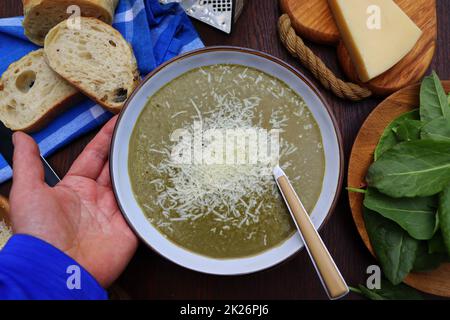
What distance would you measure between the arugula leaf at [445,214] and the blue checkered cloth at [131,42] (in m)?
1.21

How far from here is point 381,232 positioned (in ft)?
5.60

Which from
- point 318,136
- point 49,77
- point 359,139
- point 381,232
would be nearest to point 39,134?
point 49,77

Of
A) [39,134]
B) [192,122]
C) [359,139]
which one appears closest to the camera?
[192,122]

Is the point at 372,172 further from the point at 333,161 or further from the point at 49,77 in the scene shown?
the point at 49,77

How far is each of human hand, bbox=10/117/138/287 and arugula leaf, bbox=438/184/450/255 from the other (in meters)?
1.20

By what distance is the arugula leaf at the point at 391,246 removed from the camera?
65.6 inches

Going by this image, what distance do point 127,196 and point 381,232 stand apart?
103cm

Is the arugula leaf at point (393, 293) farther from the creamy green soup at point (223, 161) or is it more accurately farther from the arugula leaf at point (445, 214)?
the creamy green soup at point (223, 161)

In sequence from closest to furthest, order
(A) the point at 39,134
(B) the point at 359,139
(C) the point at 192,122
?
1. (C) the point at 192,122
2. (B) the point at 359,139
3. (A) the point at 39,134

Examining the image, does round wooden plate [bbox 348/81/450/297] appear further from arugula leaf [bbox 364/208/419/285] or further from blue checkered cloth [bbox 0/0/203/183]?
blue checkered cloth [bbox 0/0/203/183]

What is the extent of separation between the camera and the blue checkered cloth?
1929mm

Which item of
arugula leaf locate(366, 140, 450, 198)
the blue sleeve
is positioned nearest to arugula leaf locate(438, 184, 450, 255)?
arugula leaf locate(366, 140, 450, 198)

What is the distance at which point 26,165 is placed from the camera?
Answer: 1.60 metres

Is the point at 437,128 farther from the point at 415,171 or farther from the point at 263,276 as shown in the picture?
the point at 263,276
